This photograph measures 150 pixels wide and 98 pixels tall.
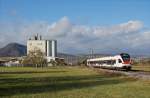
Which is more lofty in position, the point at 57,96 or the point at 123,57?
the point at 123,57

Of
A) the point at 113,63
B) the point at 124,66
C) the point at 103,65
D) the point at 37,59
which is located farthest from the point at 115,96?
the point at 37,59

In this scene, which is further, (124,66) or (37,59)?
(37,59)

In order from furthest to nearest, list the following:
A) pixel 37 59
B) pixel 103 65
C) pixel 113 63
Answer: pixel 37 59 → pixel 103 65 → pixel 113 63

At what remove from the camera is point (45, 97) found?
23.7 metres

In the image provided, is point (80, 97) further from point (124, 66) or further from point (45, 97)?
point (124, 66)

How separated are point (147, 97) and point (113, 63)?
53601 millimetres

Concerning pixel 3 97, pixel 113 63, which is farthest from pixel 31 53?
pixel 3 97

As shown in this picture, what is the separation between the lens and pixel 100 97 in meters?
23.1

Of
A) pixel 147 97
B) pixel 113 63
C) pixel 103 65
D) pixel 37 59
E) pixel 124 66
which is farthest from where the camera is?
pixel 37 59

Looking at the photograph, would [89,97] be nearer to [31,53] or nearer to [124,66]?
[124,66]

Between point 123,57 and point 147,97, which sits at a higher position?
point 123,57

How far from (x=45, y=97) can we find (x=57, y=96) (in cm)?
91

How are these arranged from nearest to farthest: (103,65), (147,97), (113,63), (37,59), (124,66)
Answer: (147,97), (124,66), (113,63), (103,65), (37,59)

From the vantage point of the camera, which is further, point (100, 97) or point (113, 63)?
point (113, 63)
